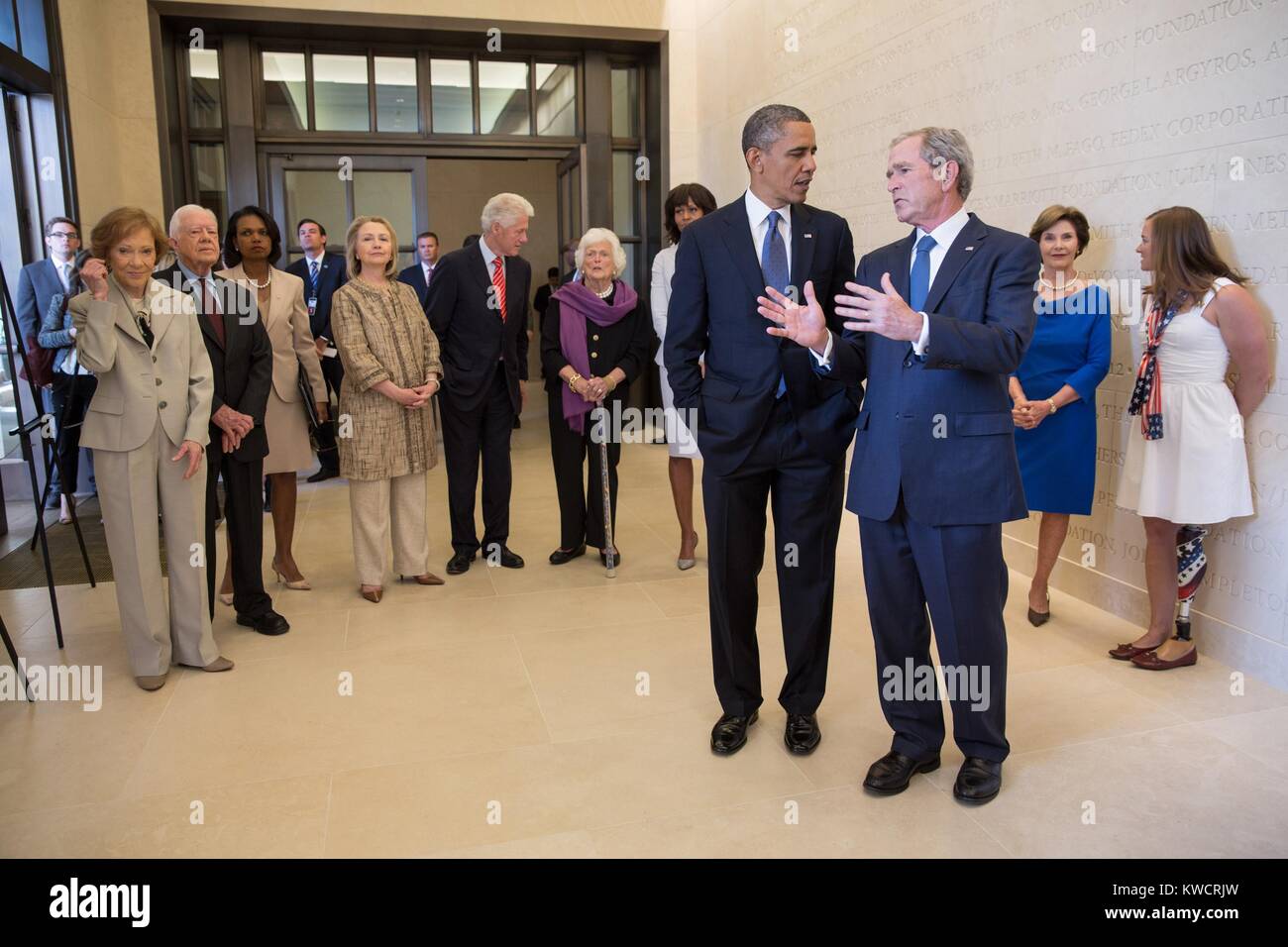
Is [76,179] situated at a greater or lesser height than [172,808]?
greater

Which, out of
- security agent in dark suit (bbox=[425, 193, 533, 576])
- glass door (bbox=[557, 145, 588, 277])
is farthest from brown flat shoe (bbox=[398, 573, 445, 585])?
glass door (bbox=[557, 145, 588, 277])

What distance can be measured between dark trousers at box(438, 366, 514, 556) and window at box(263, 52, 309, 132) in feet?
15.6

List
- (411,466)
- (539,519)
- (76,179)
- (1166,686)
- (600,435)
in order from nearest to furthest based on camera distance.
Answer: (1166,686), (411,466), (600,435), (539,519), (76,179)

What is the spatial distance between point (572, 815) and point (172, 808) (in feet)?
3.65

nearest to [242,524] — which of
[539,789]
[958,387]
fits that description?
[539,789]

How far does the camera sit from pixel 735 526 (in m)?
3.00

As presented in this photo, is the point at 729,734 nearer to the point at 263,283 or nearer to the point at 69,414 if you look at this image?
the point at 263,283

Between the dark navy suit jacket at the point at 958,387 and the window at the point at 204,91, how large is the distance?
24.7 feet

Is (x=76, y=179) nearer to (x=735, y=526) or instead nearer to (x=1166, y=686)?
(x=735, y=526)

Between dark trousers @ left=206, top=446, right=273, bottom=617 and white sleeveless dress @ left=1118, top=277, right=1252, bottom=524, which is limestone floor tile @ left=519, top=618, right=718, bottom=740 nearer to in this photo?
dark trousers @ left=206, top=446, right=273, bottom=617

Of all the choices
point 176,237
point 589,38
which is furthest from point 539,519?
point 589,38

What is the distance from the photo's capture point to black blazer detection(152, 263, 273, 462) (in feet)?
12.9

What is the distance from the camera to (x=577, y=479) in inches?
203

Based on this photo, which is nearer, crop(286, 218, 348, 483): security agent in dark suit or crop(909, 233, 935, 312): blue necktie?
crop(909, 233, 935, 312): blue necktie
